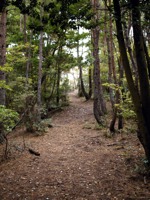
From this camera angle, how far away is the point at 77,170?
231 inches

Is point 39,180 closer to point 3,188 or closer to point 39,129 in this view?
point 3,188

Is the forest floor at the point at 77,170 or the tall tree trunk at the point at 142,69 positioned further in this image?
the tall tree trunk at the point at 142,69

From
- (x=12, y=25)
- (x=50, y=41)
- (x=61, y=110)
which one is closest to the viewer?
(x=12, y=25)

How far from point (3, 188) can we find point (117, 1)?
4.93 m

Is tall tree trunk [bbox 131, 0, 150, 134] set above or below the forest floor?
above

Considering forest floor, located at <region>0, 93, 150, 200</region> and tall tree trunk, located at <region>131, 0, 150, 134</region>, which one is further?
tall tree trunk, located at <region>131, 0, 150, 134</region>

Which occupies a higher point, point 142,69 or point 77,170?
point 142,69

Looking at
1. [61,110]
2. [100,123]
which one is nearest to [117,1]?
[100,123]

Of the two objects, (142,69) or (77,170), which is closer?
(142,69)

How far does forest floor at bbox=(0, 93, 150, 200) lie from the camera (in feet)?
14.7

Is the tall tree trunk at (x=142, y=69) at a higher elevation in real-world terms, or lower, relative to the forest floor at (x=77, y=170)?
higher

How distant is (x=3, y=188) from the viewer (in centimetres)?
478

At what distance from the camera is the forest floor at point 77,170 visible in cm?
449

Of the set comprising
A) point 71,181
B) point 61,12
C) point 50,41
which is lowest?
point 71,181
